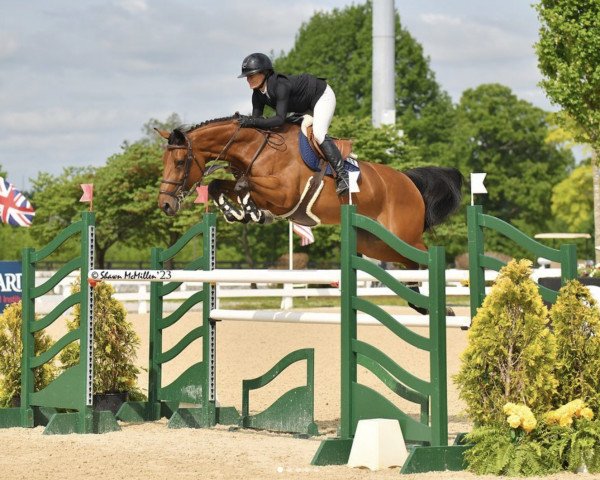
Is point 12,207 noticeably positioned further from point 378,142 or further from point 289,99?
point 378,142

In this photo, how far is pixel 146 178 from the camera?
117 feet

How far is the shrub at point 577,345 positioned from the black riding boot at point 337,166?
7.59ft

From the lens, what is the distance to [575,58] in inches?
746

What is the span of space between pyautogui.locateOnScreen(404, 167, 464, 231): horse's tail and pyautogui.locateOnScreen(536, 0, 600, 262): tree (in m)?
11.2

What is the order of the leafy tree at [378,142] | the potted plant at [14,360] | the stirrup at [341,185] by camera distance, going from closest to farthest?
the stirrup at [341,185], the potted plant at [14,360], the leafy tree at [378,142]

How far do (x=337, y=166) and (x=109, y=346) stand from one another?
6.50 ft

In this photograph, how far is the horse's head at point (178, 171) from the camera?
22.9 feet

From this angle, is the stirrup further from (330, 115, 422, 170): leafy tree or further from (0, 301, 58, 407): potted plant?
(330, 115, 422, 170): leafy tree

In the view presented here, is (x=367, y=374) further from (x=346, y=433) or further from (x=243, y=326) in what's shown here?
(x=243, y=326)

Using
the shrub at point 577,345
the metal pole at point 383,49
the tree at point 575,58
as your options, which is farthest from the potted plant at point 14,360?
the metal pole at point 383,49

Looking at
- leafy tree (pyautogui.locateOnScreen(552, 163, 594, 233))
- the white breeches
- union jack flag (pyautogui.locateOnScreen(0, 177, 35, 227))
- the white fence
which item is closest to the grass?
the white fence

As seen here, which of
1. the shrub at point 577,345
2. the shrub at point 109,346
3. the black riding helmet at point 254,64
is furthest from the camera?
the shrub at point 109,346

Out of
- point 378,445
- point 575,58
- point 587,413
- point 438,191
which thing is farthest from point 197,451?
point 575,58

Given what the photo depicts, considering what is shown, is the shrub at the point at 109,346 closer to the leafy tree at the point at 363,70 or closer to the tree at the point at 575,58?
the tree at the point at 575,58
